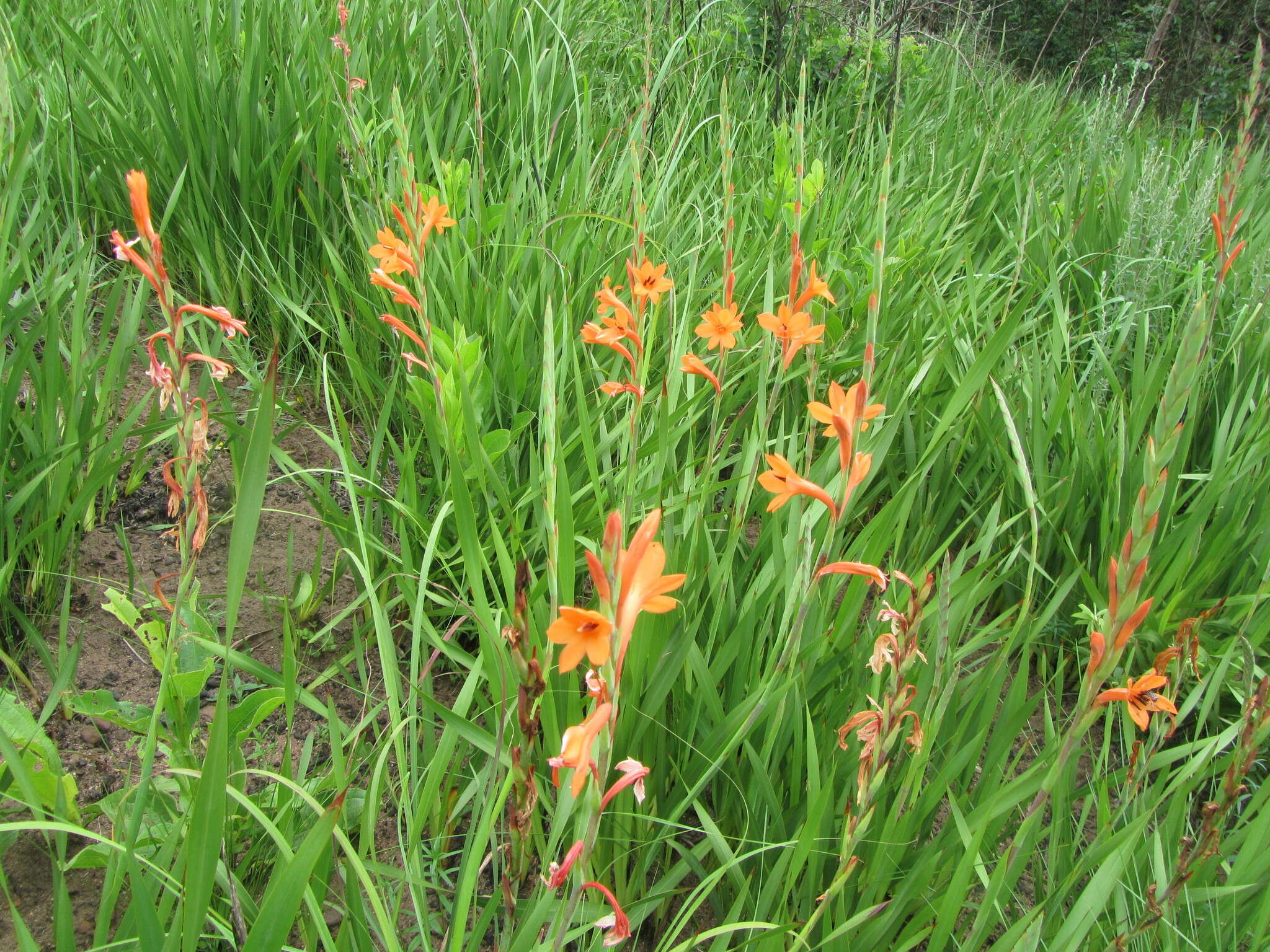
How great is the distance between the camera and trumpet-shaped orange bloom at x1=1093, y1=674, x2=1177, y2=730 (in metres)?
0.75

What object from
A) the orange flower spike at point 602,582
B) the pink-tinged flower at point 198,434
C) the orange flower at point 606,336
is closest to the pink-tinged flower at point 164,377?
the pink-tinged flower at point 198,434

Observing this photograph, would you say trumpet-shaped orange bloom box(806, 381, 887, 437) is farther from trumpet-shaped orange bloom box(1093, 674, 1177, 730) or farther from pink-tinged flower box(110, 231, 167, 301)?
pink-tinged flower box(110, 231, 167, 301)

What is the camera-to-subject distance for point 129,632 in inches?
55.4

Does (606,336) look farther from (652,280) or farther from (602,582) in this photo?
(602,582)

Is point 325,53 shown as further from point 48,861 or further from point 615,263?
point 48,861

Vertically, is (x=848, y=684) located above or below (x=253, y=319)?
above

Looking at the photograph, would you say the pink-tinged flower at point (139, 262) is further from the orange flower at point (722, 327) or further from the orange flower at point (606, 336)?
the orange flower at point (722, 327)

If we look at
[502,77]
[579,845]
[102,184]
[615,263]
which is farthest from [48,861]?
[502,77]

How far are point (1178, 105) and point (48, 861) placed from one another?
12.7 metres

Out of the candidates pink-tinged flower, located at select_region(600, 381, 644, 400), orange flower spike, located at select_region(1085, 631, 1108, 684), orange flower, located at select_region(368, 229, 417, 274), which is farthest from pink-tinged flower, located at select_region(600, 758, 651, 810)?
orange flower, located at select_region(368, 229, 417, 274)

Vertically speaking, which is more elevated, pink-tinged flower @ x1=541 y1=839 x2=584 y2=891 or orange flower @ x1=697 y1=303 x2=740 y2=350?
orange flower @ x1=697 y1=303 x2=740 y2=350

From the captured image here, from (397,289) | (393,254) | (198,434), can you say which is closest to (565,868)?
(198,434)

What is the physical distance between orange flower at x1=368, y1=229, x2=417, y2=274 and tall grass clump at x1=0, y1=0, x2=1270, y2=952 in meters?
0.01

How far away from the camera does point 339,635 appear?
1.47 meters
